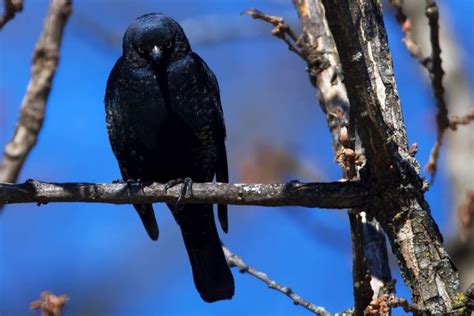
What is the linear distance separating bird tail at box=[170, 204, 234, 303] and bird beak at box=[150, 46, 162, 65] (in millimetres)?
754

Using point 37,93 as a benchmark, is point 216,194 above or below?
below

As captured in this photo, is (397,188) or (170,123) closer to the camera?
(397,188)

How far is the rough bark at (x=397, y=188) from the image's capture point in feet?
7.44

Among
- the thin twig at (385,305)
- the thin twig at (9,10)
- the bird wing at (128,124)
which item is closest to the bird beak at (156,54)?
the bird wing at (128,124)

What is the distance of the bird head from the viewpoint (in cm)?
393

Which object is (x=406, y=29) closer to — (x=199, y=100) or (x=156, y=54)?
(x=199, y=100)

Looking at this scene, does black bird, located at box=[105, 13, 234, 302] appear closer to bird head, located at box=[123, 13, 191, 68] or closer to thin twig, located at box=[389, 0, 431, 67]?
bird head, located at box=[123, 13, 191, 68]

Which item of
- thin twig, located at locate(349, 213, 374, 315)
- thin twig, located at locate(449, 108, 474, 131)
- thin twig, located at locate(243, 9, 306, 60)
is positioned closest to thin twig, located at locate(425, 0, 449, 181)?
thin twig, located at locate(449, 108, 474, 131)

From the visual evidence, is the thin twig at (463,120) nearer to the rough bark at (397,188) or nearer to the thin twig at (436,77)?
the thin twig at (436,77)

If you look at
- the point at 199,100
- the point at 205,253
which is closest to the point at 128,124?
the point at 199,100

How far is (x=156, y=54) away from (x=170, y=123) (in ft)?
1.16

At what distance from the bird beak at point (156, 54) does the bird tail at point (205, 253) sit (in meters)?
0.75

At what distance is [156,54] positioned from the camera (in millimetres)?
3898

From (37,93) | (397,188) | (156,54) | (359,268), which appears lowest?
(359,268)
